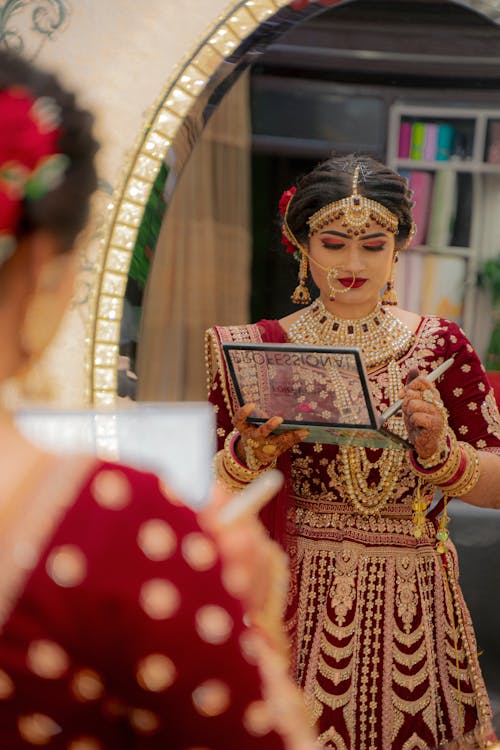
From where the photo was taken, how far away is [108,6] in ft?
4.39

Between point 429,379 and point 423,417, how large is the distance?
2.0 inches

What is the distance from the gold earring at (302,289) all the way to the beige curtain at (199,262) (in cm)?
13

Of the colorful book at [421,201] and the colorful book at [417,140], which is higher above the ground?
the colorful book at [417,140]

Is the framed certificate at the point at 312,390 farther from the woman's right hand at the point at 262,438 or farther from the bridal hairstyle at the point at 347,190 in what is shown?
A: the bridal hairstyle at the point at 347,190

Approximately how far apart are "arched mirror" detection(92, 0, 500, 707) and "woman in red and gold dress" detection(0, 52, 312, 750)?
86cm

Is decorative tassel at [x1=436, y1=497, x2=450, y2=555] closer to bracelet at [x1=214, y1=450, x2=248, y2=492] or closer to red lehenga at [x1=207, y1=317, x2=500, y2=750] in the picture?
red lehenga at [x1=207, y1=317, x2=500, y2=750]

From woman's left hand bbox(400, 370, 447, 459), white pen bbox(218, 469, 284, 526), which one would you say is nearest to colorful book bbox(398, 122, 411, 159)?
woman's left hand bbox(400, 370, 447, 459)

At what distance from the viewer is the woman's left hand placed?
101 centimetres

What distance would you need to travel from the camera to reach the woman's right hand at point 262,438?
1.04 metres

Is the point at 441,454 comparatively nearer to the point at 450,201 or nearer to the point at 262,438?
the point at 262,438

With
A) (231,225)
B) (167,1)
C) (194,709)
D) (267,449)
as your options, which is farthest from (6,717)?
(167,1)

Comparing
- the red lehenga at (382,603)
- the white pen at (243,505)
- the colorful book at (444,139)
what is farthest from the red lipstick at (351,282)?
the white pen at (243,505)

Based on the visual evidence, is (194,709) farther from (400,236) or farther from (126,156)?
(126,156)

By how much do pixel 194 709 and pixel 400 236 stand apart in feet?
2.76
